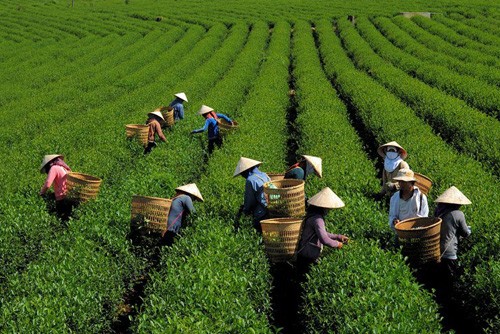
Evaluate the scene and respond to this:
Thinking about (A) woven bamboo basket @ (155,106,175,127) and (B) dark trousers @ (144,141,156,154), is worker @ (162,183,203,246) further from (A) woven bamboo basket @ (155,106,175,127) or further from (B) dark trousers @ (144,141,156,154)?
(A) woven bamboo basket @ (155,106,175,127)

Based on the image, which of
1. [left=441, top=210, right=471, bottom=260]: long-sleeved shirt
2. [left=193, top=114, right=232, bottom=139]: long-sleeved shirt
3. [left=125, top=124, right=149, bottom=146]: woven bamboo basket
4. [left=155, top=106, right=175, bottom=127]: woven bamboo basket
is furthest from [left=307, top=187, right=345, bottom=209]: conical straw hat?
[left=155, top=106, right=175, bottom=127]: woven bamboo basket

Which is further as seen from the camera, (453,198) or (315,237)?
(453,198)

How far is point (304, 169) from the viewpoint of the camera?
10.7 m

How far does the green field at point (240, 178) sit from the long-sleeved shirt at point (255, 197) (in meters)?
0.44

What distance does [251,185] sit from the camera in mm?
9281

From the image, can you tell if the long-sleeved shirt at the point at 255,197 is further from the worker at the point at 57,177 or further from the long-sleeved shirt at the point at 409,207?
the worker at the point at 57,177

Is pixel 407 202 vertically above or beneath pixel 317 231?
above

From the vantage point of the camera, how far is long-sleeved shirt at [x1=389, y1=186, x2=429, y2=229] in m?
8.85

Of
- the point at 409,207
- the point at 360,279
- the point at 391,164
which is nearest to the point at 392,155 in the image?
the point at 391,164

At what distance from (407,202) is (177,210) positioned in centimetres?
389

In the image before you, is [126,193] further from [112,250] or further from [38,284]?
[38,284]

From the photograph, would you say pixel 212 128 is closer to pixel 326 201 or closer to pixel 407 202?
pixel 407 202

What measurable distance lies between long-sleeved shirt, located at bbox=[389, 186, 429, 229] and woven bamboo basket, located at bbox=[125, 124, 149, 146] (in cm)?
837

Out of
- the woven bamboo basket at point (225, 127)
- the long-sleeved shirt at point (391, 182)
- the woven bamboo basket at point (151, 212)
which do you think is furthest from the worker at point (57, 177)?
the long-sleeved shirt at point (391, 182)
